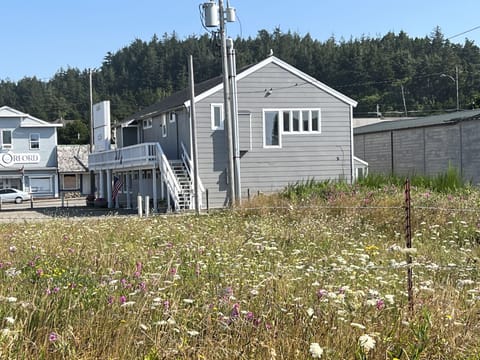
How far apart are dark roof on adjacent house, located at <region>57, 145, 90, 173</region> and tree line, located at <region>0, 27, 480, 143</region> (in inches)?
234

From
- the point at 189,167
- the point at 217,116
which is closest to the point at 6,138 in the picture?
the point at 189,167

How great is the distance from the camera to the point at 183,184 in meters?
34.9

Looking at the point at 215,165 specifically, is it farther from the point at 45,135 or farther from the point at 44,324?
the point at 45,135

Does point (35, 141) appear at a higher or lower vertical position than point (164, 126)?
higher

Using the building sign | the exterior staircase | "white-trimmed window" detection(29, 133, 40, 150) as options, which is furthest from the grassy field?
"white-trimmed window" detection(29, 133, 40, 150)

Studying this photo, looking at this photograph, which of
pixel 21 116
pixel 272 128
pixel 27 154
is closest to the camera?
pixel 272 128

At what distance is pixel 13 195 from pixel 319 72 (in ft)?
143

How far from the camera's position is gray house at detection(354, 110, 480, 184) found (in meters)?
36.5

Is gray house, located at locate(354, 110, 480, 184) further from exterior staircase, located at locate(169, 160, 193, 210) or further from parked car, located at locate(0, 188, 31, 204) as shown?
parked car, located at locate(0, 188, 31, 204)

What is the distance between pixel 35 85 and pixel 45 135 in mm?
63426

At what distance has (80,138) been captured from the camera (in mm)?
102250

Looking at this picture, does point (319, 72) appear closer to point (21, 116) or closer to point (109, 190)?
point (21, 116)

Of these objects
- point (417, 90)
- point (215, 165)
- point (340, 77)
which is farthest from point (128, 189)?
point (417, 90)

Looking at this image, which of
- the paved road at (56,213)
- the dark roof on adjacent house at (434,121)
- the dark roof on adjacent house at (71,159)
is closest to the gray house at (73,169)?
the dark roof on adjacent house at (71,159)
